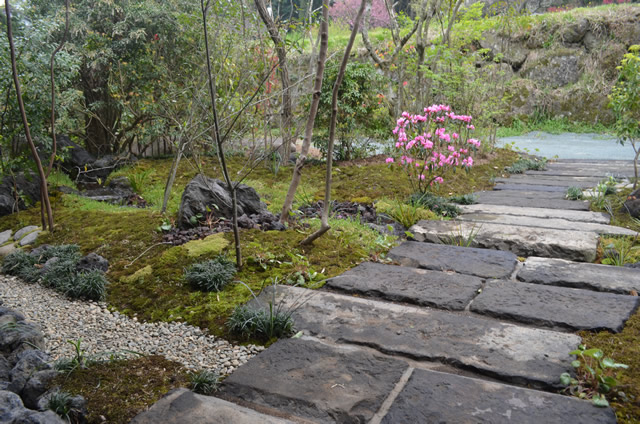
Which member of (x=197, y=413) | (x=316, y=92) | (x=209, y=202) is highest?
(x=316, y=92)

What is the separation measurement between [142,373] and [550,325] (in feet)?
6.11

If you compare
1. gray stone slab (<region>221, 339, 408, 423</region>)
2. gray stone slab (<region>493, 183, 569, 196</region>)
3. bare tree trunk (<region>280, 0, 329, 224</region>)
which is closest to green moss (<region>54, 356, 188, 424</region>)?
gray stone slab (<region>221, 339, 408, 423</region>)

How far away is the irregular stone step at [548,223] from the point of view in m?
4.00

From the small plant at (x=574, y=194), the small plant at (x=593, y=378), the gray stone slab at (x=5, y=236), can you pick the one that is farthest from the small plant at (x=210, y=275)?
the small plant at (x=574, y=194)

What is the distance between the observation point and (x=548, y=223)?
4344 mm

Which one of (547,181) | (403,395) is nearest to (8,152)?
(403,395)

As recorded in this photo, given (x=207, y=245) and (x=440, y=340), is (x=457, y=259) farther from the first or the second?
(x=207, y=245)

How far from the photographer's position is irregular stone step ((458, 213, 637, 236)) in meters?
4.00

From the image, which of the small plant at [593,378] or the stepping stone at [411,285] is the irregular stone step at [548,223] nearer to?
the stepping stone at [411,285]

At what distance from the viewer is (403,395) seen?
5.83 feet

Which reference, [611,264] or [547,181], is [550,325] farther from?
[547,181]

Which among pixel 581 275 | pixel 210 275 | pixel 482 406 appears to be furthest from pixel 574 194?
pixel 482 406

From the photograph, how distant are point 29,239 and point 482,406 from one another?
13.6 feet

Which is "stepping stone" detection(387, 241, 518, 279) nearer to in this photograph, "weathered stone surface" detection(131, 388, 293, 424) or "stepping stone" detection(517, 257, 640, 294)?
"stepping stone" detection(517, 257, 640, 294)
